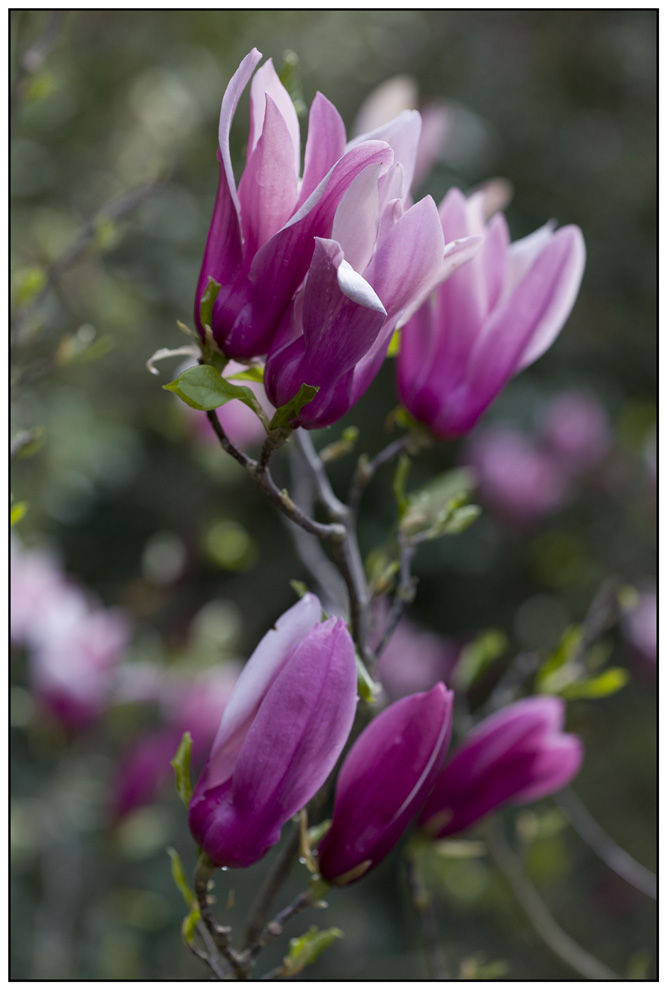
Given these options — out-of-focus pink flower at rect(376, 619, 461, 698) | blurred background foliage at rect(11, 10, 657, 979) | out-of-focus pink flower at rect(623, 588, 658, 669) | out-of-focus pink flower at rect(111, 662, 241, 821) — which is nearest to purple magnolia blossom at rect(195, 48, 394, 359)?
out-of-focus pink flower at rect(111, 662, 241, 821)

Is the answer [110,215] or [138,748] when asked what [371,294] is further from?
[138,748]

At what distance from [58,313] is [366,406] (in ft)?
2.84

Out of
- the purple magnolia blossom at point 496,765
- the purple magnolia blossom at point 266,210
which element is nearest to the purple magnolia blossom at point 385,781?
the purple magnolia blossom at point 496,765

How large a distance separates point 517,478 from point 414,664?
52cm

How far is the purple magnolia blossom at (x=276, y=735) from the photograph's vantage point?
1.30 feet

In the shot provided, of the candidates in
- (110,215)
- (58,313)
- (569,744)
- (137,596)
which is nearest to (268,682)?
(569,744)

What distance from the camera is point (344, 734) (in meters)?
0.41

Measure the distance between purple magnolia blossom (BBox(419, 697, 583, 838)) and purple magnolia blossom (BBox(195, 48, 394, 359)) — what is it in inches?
13.1

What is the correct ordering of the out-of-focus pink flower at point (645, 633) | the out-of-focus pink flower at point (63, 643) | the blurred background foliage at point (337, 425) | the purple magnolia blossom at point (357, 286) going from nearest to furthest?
the purple magnolia blossom at point (357, 286) → the out-of-focus pink flower at point (63, 643) → the out-of-focus pink flower at point (645, 633) → the blurred background foliage at point (337, 425)

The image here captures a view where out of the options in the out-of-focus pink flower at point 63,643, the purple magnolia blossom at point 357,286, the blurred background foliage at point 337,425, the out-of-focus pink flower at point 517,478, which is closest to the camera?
the purple magnolia blossom at point 357,286

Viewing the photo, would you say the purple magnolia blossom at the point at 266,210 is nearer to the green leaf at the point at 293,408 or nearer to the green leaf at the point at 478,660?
the green leaf at the point at 293,408

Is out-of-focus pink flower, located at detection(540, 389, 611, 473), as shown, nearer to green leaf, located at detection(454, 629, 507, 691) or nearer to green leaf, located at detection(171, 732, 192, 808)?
green leaf, located at detection(454, 629, 507, 691)

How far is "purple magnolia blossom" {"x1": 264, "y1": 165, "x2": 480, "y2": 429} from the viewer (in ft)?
1.22

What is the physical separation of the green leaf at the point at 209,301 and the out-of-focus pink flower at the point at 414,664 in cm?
150
